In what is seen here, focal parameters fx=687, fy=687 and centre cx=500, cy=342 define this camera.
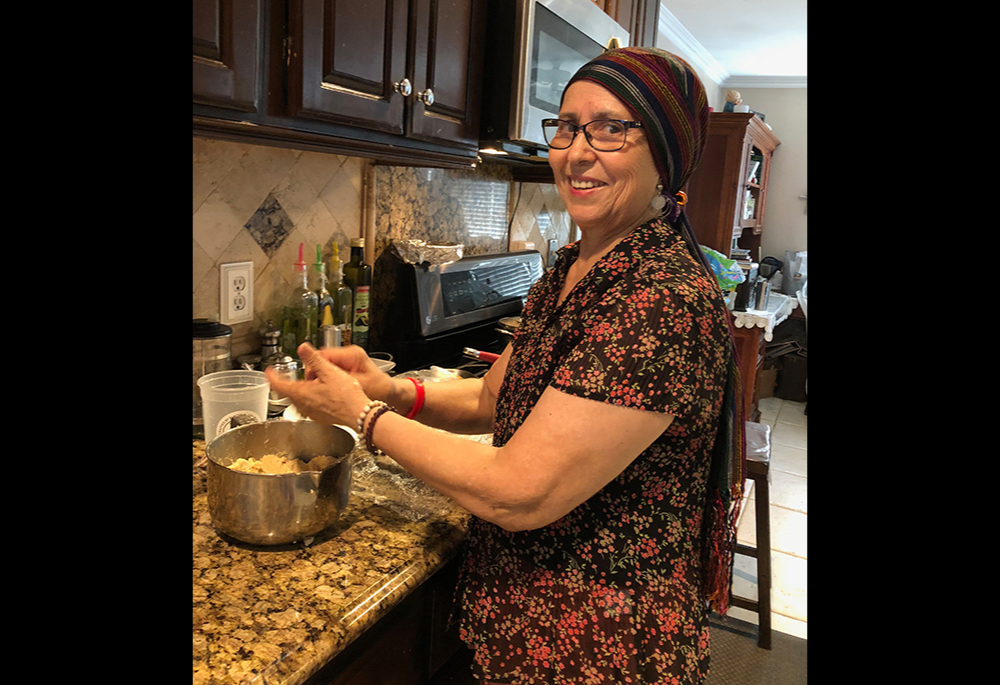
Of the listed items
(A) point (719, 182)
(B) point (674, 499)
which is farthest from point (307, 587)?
(A) point (719, 182)

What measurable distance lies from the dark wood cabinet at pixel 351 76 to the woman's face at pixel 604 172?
1.56 ft

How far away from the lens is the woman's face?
104 cm

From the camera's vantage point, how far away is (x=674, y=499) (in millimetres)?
1011

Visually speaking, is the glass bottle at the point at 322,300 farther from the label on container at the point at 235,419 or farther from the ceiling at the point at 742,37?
the ceiling at the point at 742,37

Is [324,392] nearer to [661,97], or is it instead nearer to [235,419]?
[235,419]

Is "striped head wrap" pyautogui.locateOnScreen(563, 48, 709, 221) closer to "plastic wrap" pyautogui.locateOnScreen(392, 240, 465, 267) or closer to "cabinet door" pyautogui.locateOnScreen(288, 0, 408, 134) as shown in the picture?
"cabinet door" pyautogui.locateOnScreen(288, 0, 408, 134)

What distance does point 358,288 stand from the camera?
2.00 metres

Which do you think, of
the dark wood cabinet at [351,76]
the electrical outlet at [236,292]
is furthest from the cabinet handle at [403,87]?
the electrical outlet at [236,292]

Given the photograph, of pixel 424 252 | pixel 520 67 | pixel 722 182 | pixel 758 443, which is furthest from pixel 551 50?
pixel 722 182

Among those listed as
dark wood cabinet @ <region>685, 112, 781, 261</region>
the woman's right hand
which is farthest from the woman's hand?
dark wood cabinet @ <region>685, 112, 781, 261</region>

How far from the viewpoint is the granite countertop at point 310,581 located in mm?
821

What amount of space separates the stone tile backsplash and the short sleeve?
1013 mm

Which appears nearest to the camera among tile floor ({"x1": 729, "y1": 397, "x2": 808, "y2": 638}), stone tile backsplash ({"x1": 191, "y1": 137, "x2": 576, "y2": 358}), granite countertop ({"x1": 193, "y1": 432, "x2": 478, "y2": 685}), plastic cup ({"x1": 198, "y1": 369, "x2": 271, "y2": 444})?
granite countertop ({"x1": 193, "y1": 432, "x2": 478, "y2": 685})
